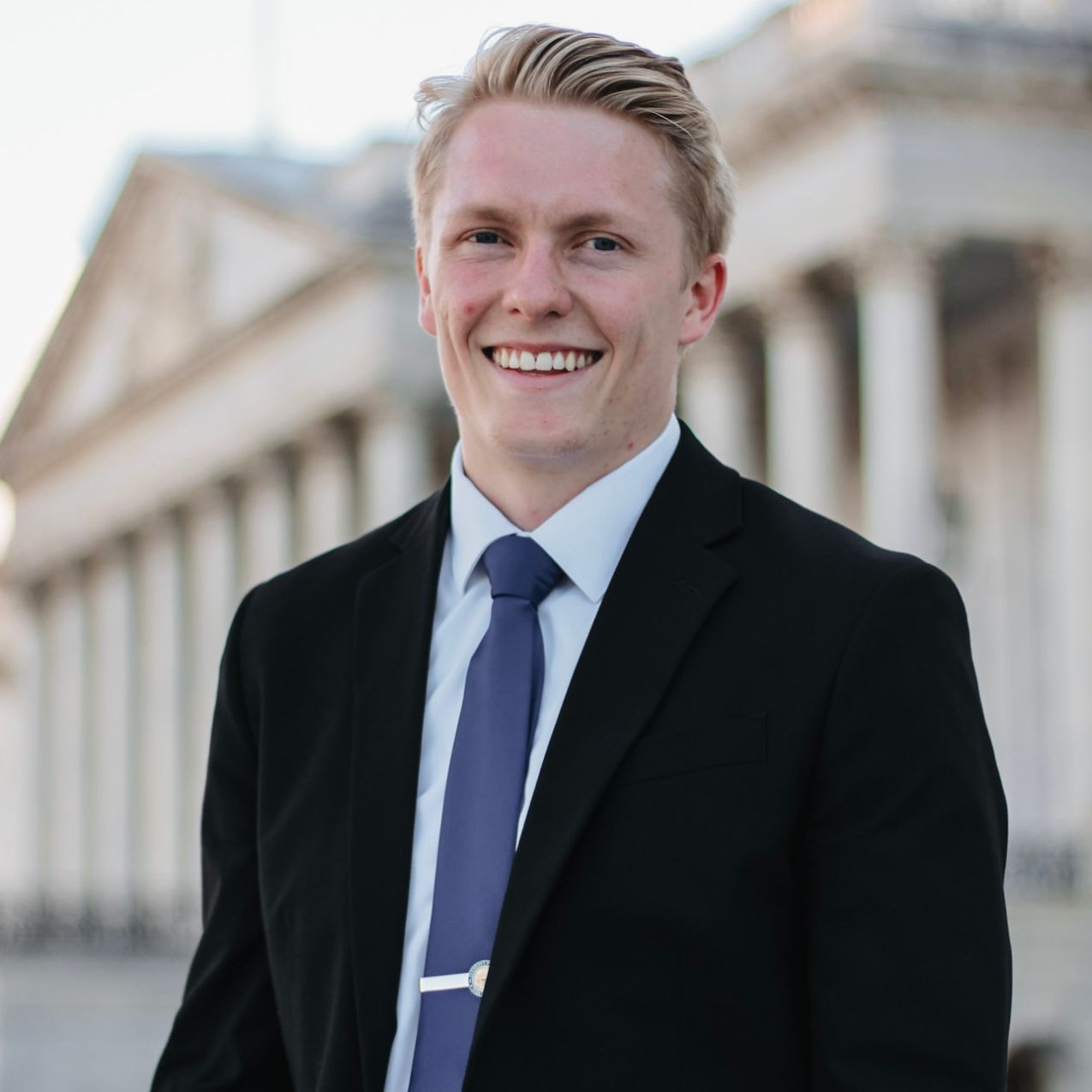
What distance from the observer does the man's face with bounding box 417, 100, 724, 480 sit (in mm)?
4000

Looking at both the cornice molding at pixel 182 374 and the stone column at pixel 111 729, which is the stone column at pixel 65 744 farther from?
the cornice molding at pixel 182 374

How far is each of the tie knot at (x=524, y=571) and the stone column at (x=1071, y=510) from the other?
93.8 ft

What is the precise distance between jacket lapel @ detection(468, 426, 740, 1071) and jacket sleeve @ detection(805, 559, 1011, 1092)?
343 millimetres

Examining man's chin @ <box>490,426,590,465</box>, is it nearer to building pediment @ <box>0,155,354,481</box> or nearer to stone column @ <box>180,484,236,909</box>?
building pediment @ <box>0,155,354,481</box>

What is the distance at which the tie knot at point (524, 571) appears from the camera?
4172 millimetres

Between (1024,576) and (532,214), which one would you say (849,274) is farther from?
(532,214)

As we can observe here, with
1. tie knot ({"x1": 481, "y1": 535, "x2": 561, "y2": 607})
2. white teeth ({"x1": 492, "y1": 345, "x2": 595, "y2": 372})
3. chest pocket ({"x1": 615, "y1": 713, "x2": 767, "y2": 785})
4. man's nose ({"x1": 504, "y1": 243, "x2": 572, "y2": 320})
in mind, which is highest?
man's nose ({"x1": 504, "y1": 243, "x2": 572, "y2": 320})

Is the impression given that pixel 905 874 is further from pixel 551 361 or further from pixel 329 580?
pixel 329 580

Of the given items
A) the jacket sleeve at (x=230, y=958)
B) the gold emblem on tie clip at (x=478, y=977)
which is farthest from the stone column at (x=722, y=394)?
the gold emblem on tie clip at (x=478, y=977)

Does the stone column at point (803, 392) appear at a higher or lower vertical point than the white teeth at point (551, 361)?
higher

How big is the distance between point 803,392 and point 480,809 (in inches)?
1238

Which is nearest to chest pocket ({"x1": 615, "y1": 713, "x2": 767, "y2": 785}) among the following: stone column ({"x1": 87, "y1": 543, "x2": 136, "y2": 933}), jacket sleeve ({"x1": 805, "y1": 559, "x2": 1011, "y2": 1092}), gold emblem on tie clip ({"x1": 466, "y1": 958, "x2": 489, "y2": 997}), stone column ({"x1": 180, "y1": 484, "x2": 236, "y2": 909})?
jacket sleeve ({"x1": 805, "y1": 559, "x2": 1011, "y2": 1092})

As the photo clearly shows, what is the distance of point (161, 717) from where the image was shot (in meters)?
57.9

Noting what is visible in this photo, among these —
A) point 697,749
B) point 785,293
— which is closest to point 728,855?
point 697,749
